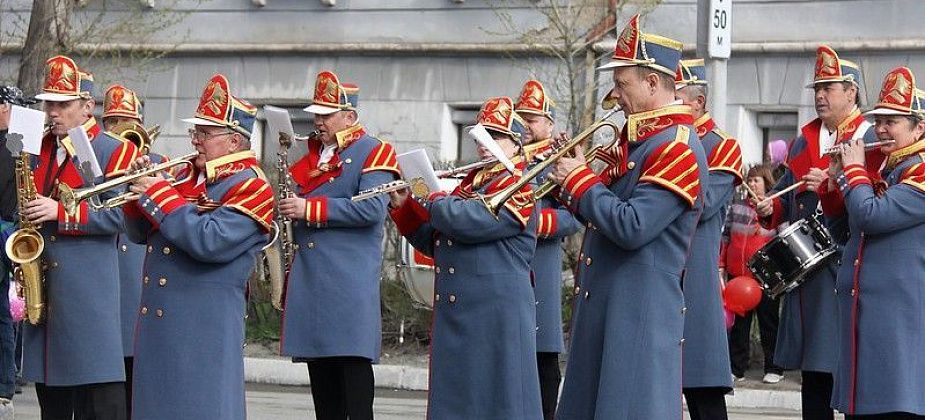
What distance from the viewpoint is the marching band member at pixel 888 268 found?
933cm

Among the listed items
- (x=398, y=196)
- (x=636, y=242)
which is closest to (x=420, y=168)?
(x=398, y=196)

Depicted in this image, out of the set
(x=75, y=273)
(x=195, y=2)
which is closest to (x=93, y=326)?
(x=75, y=273)

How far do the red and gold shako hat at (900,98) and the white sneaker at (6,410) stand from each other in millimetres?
6033

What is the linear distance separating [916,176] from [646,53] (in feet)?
6.13

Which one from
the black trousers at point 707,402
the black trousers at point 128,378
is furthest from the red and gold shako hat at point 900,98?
the black trousers at point 128,378

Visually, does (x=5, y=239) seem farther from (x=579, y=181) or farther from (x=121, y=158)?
(x=579, y=181)

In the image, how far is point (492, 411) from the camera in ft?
30.6

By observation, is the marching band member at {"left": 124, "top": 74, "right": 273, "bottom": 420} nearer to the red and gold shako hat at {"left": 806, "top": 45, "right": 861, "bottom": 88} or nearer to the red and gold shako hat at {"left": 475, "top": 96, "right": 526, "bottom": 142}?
the red and gold shako hat at {"left": 475, "top": 96, "right": 526, "bottom": 142}

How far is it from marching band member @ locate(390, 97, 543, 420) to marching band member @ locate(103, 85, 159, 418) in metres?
2.02

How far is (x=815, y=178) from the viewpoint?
995 centimetres

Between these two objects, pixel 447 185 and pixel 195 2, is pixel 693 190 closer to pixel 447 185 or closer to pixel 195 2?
pixel 447 185

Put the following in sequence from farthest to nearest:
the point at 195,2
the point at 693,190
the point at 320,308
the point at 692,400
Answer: the point at 195,2 < the point at 320,308 < the point at 692,400 < the point at 693,190

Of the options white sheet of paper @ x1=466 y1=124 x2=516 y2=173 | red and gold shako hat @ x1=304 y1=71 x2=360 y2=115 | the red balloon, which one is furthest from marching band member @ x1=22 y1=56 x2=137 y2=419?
the red balloon

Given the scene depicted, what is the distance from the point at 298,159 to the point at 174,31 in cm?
1445
